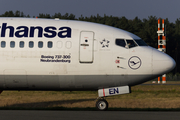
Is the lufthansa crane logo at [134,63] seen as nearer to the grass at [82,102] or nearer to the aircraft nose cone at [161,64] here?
the aircraft nose cone at [161,64]

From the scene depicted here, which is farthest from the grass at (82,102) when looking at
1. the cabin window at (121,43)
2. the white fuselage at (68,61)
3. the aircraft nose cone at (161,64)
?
the cabin window at (121,43)

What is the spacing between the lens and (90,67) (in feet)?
59.1

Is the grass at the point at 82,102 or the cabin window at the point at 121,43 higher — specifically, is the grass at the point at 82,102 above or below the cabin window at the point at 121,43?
below

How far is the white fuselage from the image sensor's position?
58.4 ft

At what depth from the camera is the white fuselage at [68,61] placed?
17.8 meters

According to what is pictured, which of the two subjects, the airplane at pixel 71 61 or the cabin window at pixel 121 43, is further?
the cabin window at pixel 121 43

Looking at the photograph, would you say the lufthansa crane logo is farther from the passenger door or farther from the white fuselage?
the passenger door

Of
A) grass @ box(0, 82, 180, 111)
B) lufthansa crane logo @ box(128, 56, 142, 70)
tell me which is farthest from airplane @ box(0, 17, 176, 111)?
grass @ box(0, 82, 180, 111)

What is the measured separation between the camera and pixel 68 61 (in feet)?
58.7

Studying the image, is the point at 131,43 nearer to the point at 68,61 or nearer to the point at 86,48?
the point at 86,48

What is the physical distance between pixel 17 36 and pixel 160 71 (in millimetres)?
8520

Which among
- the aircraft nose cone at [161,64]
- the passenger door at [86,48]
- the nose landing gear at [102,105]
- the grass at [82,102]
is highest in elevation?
the passenger door at [86,48]

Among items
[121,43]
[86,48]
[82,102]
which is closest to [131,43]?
[121,43]

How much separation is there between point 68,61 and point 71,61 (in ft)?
0.56
